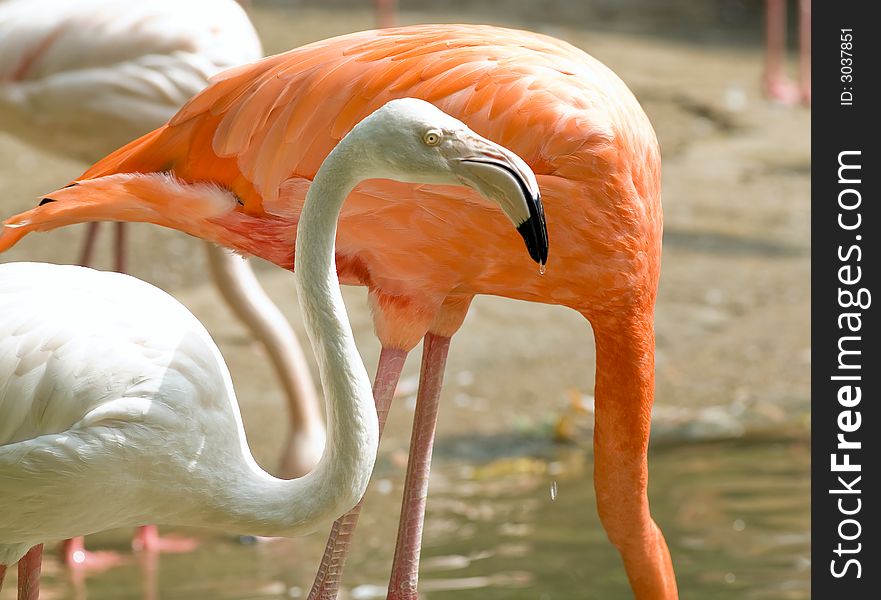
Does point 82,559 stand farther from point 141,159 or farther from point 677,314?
point 677,314

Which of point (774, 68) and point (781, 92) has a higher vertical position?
point (774, 68)

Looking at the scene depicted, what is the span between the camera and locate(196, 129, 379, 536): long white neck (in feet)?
7.88

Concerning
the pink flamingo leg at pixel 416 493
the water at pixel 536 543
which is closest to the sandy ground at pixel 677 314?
the water at pixel 536 543

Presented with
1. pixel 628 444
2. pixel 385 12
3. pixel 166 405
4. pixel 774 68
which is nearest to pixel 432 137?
pixel 166 405

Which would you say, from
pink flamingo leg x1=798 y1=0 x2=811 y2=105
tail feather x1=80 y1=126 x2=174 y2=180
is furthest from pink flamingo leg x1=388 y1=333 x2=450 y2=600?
pink flamingo leg x1=798 y1=0 x2=811 y2=105

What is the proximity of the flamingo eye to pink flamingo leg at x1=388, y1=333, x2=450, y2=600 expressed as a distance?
0.98m

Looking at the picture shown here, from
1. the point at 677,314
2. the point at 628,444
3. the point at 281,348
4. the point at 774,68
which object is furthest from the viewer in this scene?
the point at 774,68

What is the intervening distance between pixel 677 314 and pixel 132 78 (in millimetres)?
2542

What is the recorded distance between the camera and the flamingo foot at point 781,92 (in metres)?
9.44

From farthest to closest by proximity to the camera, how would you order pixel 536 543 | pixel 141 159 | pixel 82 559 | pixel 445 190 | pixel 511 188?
pixel 536 543, pixel 82 559, pixel 141 159, pixel 445 190, pixel 511 188

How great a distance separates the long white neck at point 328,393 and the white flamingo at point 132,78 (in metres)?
1.87

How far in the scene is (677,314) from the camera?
19.3 feet

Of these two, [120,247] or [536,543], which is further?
[120,247]
